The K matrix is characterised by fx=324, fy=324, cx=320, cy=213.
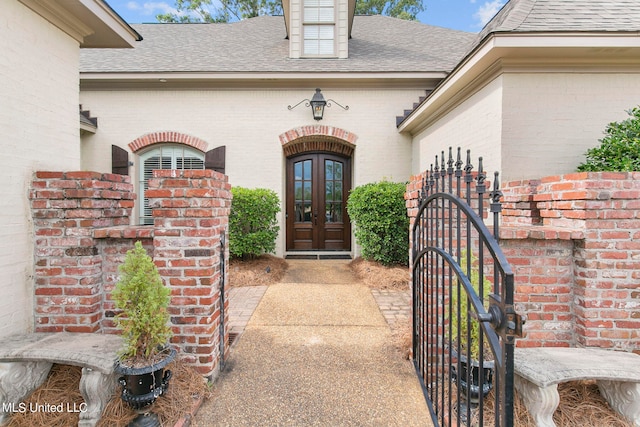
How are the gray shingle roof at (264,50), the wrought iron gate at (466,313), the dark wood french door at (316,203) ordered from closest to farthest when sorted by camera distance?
1. the wrought iron gate at (466,313)
2. the gray shingle roof at (264,50)
3. the dark wood french door at (316,203)

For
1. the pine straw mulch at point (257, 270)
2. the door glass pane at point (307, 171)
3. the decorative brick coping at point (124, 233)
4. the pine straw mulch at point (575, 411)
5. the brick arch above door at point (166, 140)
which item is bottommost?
the pine straw mulch at point (575, 411)

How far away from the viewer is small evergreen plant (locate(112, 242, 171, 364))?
69.0 inches

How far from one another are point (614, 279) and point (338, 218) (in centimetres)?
539

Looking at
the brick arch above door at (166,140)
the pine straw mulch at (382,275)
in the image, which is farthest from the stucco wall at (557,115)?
the brick arch above door at (166,140)

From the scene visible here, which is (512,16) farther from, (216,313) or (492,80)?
(216,313)

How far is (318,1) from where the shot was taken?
684cm

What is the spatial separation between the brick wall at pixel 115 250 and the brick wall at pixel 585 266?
80.4 inches

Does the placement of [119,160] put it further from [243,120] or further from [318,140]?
[318,140]

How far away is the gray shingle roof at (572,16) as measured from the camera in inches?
131

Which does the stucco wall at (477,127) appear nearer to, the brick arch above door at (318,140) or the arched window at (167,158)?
the brick arch above door at (318,140)

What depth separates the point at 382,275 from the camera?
4926 millimetres

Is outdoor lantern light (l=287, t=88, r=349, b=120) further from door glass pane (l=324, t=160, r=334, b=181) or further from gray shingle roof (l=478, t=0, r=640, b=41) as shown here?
gray shingle roof (l=478, t=0, r=640, b=41)

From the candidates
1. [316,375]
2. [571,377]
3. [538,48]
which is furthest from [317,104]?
[571,377]

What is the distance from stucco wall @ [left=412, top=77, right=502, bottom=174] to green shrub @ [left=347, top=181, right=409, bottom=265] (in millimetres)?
1081
